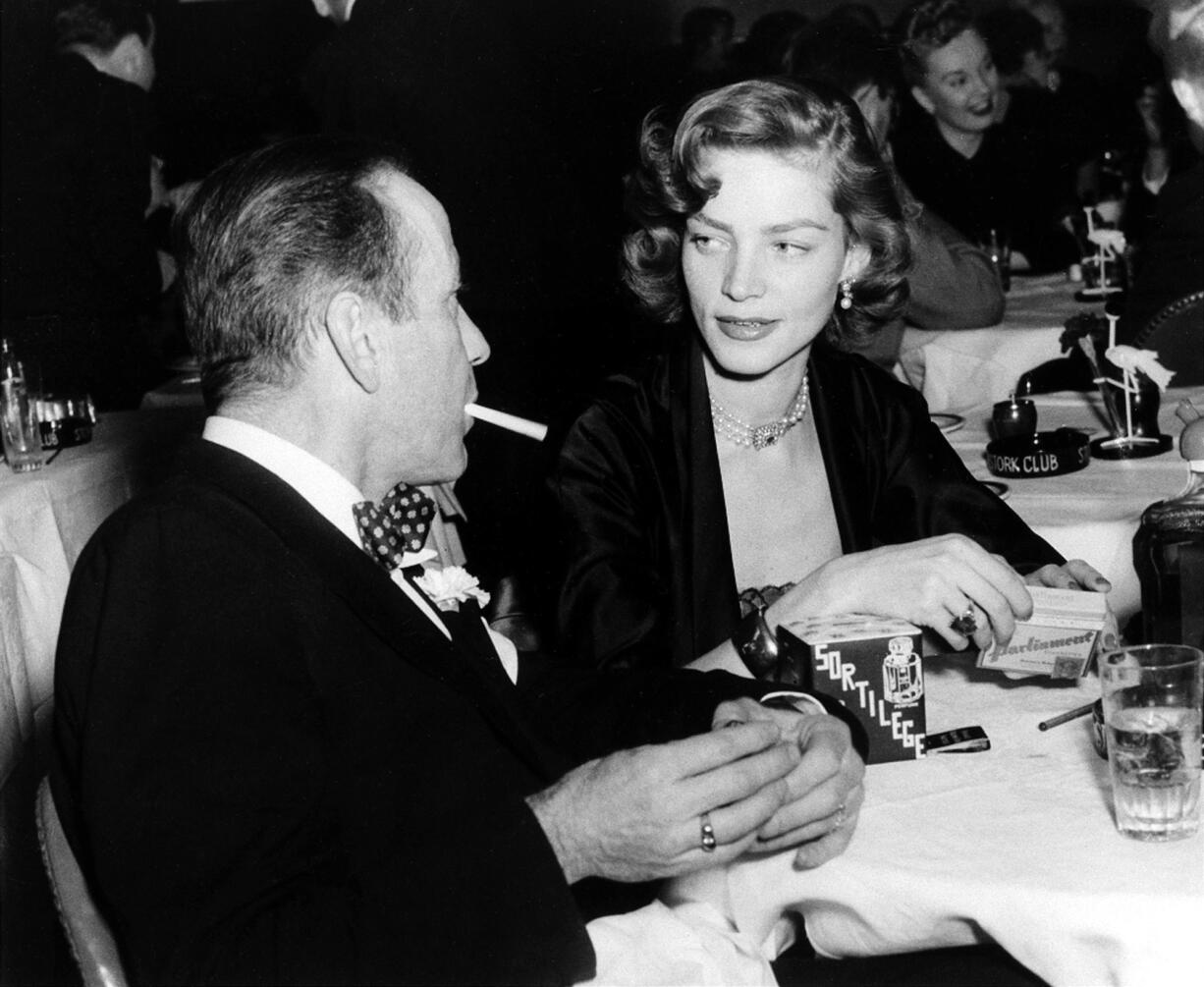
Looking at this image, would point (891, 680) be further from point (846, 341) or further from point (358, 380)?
point (846, 341)

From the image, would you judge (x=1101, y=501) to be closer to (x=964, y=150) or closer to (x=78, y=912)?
(x=78, y=912)

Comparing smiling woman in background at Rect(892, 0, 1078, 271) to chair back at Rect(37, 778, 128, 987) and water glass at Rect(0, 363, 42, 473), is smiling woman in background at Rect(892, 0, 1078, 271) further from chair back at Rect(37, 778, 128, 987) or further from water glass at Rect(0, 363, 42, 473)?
chair back at Rect(37, 778, 128, 987)

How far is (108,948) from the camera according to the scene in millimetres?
1352

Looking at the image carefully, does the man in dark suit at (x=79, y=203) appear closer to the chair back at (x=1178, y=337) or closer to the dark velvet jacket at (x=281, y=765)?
the chair back at (x=1178, y=337)

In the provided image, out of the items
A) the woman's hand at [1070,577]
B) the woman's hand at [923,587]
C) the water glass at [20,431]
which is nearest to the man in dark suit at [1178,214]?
the woman's hand at [1070,577]

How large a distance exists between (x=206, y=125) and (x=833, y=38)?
18.6ft

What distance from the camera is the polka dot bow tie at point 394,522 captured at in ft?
4.83

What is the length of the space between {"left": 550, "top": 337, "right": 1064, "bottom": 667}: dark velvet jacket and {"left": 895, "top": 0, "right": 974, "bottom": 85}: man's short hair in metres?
3.94

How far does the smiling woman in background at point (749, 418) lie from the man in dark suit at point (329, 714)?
1.76 ft

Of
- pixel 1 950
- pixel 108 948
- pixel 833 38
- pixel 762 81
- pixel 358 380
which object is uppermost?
pixel 833 38

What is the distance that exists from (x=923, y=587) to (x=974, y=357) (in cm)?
310

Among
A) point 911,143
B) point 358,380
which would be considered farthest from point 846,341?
point 911,143

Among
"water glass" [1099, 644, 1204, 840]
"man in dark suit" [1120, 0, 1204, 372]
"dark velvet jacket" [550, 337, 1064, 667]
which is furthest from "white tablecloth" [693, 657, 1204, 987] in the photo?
"man in dark suit" [1120, 0, 1204, 372]

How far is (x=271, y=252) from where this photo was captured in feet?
4.61
